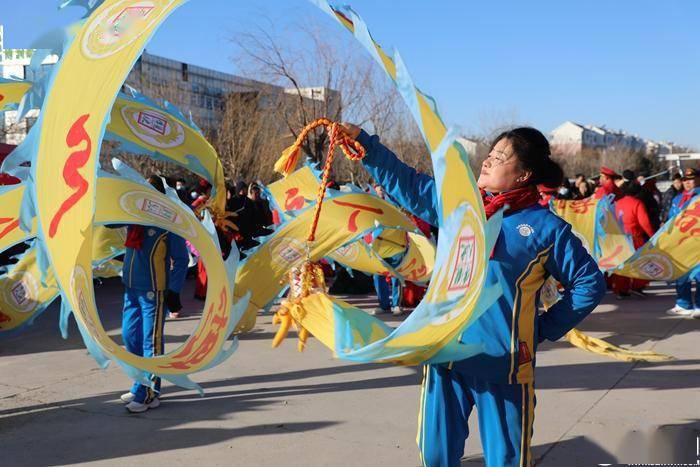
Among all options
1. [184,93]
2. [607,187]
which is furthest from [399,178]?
[184,93]

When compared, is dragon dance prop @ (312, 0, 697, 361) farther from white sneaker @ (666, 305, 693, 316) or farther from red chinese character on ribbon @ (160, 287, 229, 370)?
red chinese character on ribbon @ (160, 287, 229, 370)

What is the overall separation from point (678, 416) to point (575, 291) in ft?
8.54

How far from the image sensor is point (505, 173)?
263cm

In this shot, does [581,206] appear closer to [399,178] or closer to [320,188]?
[320,188]

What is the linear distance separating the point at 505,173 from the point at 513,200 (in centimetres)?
12

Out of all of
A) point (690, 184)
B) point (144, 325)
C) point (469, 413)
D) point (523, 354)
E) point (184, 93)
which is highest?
point (184, 93)

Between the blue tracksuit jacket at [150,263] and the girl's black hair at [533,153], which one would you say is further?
the blue tracksuit jacket at [150,263]

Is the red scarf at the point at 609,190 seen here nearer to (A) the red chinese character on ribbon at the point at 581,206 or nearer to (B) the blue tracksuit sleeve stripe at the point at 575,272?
(A) the red chinese character on ribbon at the point at 581,206

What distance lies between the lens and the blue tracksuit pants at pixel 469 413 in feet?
8.33

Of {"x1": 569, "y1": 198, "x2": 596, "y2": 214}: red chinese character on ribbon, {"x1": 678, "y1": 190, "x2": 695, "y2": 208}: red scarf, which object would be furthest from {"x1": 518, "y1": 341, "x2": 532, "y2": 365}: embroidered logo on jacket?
{"x1": 569, "y1": 198, "x2": 596, "y2": 214}: red chinese character on ribbon

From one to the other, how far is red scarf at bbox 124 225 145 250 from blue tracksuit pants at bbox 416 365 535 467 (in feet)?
9.53

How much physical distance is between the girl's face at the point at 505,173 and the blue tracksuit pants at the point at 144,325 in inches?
121

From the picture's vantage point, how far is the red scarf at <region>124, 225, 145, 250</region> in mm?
4934

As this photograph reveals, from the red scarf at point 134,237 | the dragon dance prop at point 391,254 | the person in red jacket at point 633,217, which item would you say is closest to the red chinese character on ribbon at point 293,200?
the dragon dance prop at point 391,254
